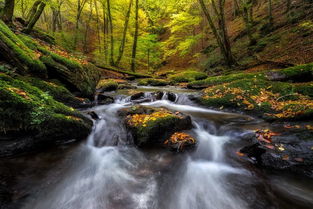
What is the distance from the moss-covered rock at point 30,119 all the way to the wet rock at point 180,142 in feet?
7.13

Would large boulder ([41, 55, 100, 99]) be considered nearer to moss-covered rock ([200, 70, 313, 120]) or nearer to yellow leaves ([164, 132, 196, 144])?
yellow leaves ([164, 132, 196, 144])

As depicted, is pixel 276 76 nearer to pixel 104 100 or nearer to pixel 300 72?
pixel 300 72

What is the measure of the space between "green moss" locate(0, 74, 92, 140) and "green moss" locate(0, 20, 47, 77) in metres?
1.64

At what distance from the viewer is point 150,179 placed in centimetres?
311

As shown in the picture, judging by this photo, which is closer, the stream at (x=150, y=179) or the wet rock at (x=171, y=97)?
the stream at (x=150, y=179)

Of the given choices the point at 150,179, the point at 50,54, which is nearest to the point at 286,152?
the point at 150,179

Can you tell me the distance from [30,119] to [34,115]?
3.8 inches

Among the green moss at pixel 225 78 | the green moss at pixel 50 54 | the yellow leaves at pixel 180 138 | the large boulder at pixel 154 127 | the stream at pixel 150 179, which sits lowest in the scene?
the stream at pixel 150 179

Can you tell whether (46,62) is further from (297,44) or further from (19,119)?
(297,44)

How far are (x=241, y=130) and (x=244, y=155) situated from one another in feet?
3.17

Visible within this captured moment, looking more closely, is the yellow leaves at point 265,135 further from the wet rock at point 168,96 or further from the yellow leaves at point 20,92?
the yellow leaves at point 20,92

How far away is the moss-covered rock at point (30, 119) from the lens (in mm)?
3133

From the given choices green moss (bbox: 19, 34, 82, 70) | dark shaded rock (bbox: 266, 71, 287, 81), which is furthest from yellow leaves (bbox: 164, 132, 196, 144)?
dark shaded rock (bbox: 266, 71, 287, 81)

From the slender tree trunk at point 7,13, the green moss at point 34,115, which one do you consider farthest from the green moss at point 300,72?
the slender tree trunk at point 7,13
